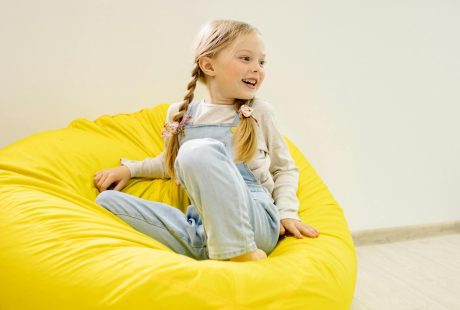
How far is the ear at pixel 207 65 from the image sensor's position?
1332mm

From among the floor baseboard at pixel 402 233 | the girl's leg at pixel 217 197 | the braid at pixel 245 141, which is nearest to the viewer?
the girl's leg at pixel 217 197

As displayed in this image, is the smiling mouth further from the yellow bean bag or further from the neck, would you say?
the yellow bean bag

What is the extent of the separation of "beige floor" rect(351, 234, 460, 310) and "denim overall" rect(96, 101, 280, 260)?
55cm

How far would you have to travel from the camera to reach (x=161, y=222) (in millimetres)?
1109

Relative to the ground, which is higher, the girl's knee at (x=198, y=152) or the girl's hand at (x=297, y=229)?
the girl's knee at (x=198, y=152)

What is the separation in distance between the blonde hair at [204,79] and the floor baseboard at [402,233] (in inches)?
42.1

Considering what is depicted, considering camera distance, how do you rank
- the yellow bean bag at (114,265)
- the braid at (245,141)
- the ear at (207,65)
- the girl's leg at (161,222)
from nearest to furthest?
the yellow bean bag at (114,265), the girl's leg at (161,222), the braid at (245,141), the ear at (207,65)

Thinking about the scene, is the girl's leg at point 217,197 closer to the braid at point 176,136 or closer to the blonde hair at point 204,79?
the blonde hair at point 204,79

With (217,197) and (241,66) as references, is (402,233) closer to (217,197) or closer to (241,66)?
(241,66)

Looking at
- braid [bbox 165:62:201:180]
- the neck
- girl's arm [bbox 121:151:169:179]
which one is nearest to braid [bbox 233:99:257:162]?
the neck

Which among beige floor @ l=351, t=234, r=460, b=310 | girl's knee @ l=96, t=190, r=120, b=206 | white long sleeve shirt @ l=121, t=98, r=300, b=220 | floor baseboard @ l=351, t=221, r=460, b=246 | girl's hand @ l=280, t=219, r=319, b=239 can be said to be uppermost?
white long sleeve shirt @ l=121, t=98, r=300, b=220

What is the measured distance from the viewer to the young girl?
95 cm

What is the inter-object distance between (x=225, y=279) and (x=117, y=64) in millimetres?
1193

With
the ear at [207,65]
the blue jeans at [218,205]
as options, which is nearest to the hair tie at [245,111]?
the ear at [207,65]
